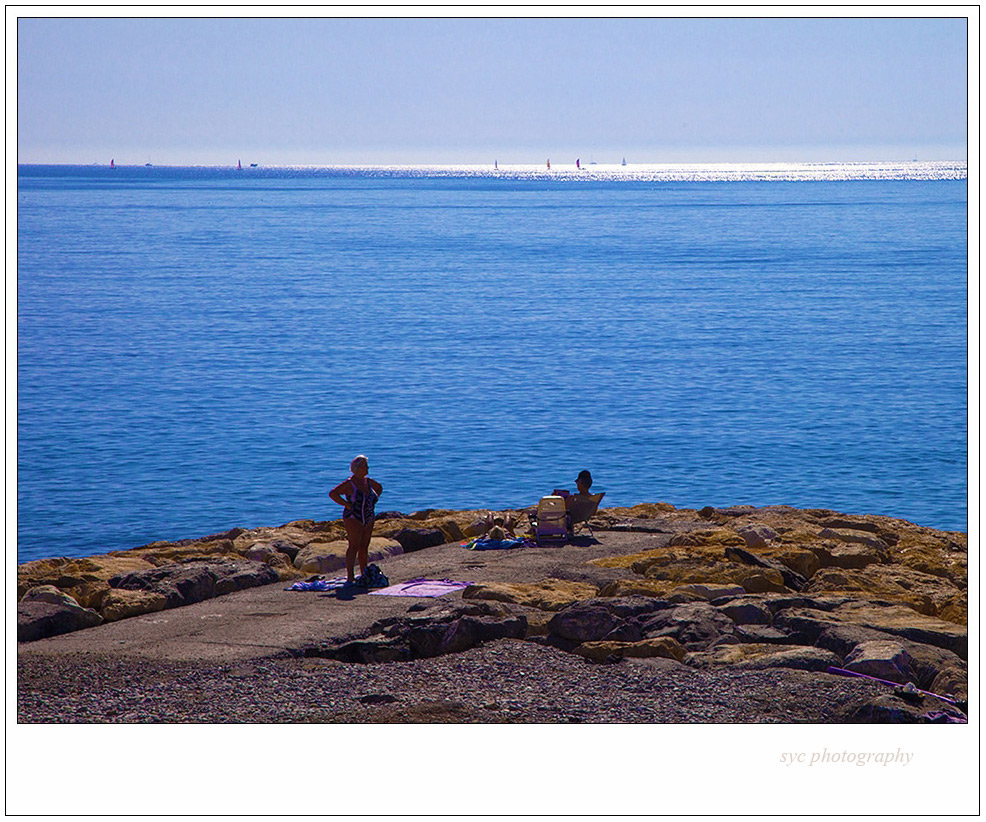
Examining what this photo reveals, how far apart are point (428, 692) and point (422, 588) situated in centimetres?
A: 334

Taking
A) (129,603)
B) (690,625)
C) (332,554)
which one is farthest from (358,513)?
(690,625)

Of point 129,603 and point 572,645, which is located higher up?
point 572,645

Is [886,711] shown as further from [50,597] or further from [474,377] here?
[474,377]

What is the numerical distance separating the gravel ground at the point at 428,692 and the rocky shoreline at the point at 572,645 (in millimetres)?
19

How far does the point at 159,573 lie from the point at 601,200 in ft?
451

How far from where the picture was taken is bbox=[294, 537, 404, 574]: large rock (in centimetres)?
1295

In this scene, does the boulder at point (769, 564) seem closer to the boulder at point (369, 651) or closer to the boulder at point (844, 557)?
the boulder at point (844, 557)

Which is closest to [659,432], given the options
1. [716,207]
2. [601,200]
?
[716,207]

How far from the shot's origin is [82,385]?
34062 millimetres

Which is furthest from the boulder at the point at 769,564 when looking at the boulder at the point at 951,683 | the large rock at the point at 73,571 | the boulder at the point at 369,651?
the large rock at the point at 73,571

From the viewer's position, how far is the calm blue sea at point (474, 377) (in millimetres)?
23578
